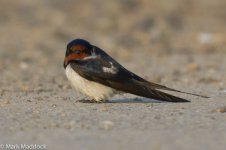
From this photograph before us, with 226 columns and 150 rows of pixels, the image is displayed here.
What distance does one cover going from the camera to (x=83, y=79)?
7.65m

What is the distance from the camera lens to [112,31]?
1770 cm

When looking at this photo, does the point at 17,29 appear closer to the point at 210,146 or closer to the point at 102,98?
the point at 102,98

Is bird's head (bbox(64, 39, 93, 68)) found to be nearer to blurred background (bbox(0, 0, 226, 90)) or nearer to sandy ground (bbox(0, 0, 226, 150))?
sandy ground (bbox(0, 0, 226, 150))

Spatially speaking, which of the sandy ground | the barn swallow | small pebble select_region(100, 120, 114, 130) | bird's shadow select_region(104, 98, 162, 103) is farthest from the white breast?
small pebble select_region(100, 120, 114, 130)

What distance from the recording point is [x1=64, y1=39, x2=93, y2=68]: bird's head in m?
7.70

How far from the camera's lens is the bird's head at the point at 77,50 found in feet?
25.3

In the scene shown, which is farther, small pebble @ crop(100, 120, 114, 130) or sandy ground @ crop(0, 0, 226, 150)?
small pebble @ crop(100, 120, 114, 130)

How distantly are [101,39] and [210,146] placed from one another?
11497mm

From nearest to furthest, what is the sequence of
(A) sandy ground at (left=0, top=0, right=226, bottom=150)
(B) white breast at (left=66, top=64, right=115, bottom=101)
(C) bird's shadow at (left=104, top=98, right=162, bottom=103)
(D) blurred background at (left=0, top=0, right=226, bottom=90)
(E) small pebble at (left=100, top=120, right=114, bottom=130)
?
(A) sandy ground at (left=0, top=0, right=226, bottom=150)
(E) small pebble at (left=100, top=120, right=114, bottom=130)
(B) white breast at (left=66, top=64, right=115, bottom=101)
(C) bird's shadow at (left=104, top=98, right=162, bottom=103)
(D) blurred background at (left=0, top=0, right=226, bottom=90)

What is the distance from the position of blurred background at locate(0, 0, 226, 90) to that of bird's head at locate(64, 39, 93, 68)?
3.57 m

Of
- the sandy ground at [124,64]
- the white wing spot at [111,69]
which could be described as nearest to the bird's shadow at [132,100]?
the sandy ground at [124,64]

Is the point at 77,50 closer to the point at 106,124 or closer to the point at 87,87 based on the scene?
the point at 87,87

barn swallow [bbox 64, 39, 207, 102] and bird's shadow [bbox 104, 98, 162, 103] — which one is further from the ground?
barn swallow [bbox 64, 39, 207, 102]

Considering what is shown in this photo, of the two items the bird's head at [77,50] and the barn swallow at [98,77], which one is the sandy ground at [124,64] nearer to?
the barn swallow at [98,77]
